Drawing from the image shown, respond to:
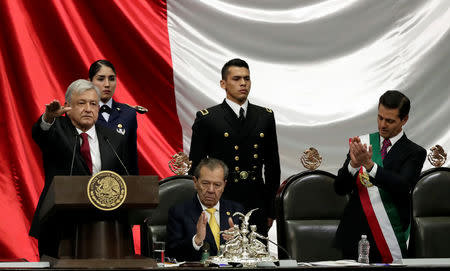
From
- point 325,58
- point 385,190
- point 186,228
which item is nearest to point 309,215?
point 385,190

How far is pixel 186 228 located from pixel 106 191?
102cm

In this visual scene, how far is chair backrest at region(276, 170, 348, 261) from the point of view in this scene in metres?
3.20

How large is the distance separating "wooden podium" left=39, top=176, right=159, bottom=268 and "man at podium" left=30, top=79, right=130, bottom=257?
0.75 ft

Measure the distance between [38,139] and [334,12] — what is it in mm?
2672

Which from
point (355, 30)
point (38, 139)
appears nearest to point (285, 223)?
point (38, 139)

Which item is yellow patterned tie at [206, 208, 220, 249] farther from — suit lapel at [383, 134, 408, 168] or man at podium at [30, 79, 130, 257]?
suit lapel at [383, 134, 408, 168]

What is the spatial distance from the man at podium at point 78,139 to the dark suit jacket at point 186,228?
20.4 inches

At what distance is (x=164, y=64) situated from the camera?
446 cm

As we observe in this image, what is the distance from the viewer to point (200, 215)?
9.50 ft

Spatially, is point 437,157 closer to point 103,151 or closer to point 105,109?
point 105,109

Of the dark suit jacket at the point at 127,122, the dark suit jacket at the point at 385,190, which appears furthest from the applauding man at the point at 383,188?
the dark suit jacket at the point at 127,122

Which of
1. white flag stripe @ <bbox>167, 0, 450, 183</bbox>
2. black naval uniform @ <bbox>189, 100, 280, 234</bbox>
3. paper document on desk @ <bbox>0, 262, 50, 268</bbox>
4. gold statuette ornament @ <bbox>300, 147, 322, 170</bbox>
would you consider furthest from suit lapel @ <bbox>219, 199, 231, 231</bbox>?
white flag stripe @ <bbox>167, 0, 450, 183</bbox>

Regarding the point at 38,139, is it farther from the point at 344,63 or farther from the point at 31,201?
the point at 344,63

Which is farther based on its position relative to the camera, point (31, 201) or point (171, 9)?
point (171, 9)
